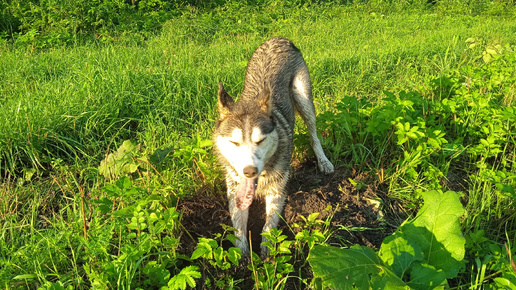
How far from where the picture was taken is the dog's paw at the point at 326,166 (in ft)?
11.2

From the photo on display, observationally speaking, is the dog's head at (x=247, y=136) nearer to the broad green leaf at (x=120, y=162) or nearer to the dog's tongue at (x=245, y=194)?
the dog's tongue at (x=245, y=194)

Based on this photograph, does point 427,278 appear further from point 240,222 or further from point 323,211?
point 240,222

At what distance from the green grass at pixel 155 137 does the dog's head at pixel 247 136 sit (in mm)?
235

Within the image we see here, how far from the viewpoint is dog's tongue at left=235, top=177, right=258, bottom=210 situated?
2.49 meters

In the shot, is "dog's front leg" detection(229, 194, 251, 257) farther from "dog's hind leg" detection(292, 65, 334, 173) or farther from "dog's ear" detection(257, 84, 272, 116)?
"dog's hind leg" detection(292, 65, 334, 173)

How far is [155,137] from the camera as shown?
3791 mm

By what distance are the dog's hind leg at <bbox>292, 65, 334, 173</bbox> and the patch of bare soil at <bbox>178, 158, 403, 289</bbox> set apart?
0.20 m

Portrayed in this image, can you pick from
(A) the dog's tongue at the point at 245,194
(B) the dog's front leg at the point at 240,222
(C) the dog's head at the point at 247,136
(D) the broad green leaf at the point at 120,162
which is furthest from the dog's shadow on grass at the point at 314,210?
(D) the broad green leaf at the point at 120,162

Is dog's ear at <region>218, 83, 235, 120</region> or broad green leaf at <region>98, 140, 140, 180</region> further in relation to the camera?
broad green leaf at <region>98, 140, 140, 180</region>

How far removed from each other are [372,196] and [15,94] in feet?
14.2

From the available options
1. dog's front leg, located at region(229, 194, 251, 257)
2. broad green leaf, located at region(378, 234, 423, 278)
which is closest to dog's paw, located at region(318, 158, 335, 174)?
dog's front leg, located at region(229, 194, 251, 257)

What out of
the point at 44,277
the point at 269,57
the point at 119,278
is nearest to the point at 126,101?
the point at 269,57

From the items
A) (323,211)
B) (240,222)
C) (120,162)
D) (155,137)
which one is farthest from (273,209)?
(155,137)

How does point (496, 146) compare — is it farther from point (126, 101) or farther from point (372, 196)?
point (126, 101)
